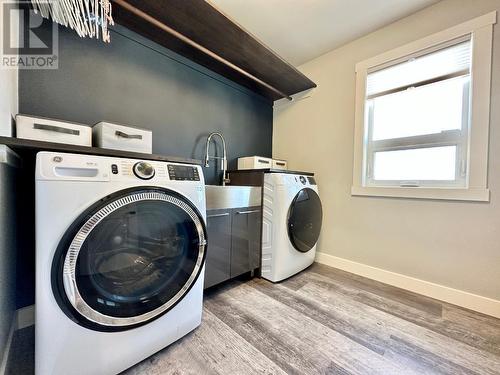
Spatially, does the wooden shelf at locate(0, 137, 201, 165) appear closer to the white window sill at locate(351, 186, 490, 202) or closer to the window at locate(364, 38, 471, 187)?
the white window sill at locate(351, 186, 490, 202)

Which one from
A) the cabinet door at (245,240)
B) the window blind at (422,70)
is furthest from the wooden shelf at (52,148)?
the window blind at (422,70)

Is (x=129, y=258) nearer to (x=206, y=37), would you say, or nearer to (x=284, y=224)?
(x=284, y=224)

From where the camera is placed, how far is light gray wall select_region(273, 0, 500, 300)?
1.46 meters

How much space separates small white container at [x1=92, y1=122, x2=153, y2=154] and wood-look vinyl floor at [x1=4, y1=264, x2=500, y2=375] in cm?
113

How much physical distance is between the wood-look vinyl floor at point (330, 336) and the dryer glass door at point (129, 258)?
324 mm

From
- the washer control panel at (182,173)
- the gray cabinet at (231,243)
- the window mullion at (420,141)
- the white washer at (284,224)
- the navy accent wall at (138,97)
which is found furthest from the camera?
the white washer at (284,224)

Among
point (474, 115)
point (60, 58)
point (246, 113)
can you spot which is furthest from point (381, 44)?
point (60, 58)

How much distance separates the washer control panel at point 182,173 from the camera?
1.03m

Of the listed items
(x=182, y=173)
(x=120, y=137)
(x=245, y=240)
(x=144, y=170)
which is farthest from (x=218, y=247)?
(x=120, y=137)

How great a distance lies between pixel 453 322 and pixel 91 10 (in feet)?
9.41

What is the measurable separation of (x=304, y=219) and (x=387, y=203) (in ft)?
2.56

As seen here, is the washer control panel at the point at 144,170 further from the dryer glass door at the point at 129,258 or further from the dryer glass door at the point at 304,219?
the dryer glass door at the point at 304,219

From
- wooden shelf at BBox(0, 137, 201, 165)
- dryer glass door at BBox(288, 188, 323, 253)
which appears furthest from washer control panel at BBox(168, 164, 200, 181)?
dryer glass door at BBox(288, 188, 323, 253)

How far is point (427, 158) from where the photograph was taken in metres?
1.76
